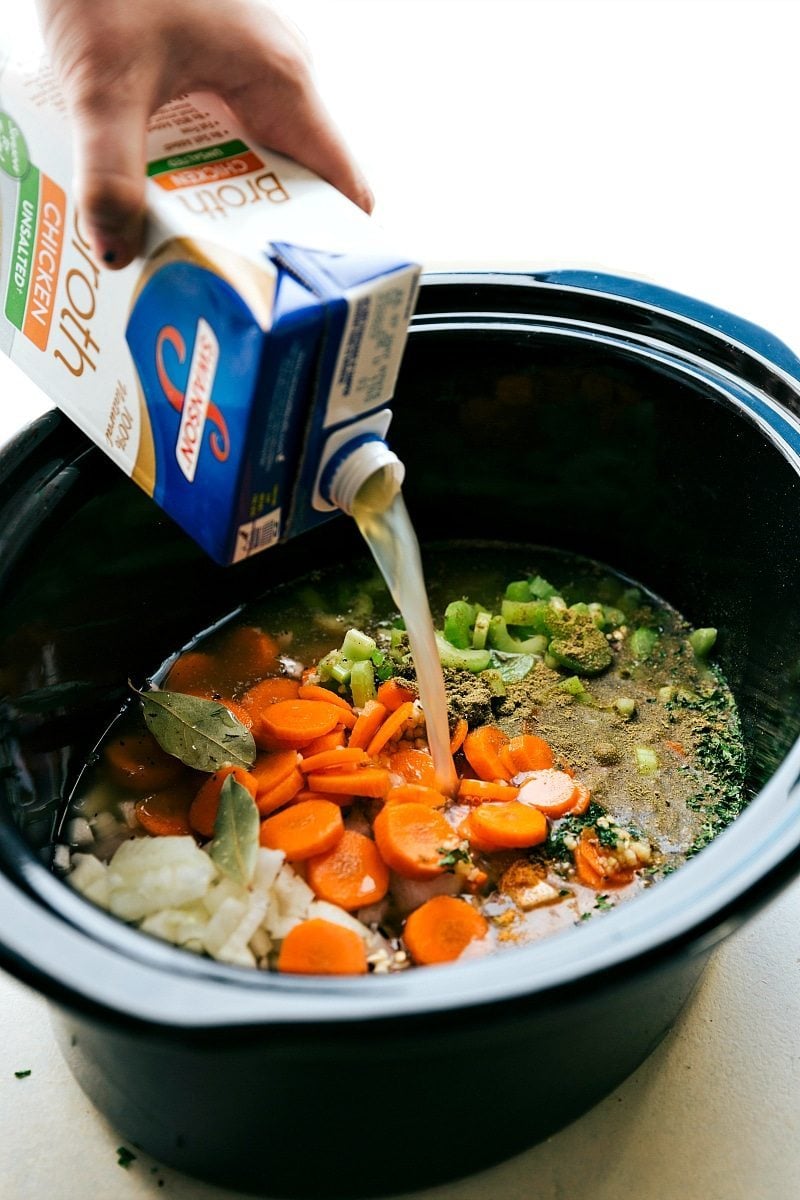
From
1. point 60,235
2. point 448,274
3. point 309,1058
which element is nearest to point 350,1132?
point 309,1058

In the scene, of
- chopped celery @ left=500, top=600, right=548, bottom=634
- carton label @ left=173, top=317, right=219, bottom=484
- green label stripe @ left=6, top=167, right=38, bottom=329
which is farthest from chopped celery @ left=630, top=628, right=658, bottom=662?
green label stripe @ left=6, top=167, right=38, bottom=329

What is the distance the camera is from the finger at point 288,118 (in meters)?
1.12

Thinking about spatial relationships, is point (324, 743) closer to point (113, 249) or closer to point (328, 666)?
point (328, 666)

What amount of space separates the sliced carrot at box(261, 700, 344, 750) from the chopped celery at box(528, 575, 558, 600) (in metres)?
0.38

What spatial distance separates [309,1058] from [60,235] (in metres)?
0.73

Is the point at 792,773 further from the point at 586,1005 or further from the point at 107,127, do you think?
the point at 107,127

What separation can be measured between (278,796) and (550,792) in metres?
0.31

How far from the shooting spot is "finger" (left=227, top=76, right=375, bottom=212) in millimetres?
1120

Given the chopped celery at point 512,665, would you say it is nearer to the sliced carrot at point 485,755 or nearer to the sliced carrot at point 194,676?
the sliced carrot at point 485,755

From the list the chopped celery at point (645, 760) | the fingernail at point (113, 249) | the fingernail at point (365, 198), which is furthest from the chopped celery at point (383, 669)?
the fingernail at point (113, 249)

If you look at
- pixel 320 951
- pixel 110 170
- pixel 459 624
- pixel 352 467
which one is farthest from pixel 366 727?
pixel 110 170

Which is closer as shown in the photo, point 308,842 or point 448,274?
point 308,842

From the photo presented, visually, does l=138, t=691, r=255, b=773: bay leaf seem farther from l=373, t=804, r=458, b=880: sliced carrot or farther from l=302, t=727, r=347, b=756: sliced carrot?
l=373, t=804, r=458, b=880: sliced carrot

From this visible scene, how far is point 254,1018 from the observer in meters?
0.77
